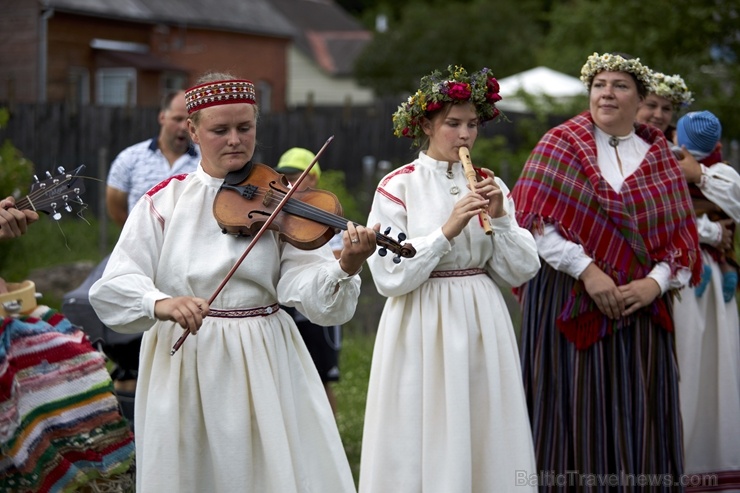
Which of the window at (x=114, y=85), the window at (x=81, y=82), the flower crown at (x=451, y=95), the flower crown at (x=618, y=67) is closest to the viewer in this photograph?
the flower crown at (x=451, y=95)

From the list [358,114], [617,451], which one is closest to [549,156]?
[617,451]

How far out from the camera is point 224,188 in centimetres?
395

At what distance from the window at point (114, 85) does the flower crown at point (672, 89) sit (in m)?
21.2

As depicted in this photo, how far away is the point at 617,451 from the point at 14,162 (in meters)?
5.44

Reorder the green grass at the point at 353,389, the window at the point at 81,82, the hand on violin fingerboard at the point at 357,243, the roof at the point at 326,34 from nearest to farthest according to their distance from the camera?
the hand on violin fingerboard at the point at 357,243 → the green grass at the point at 353,389 → the window at the point at 81,82 → the roof at the point at 326,34

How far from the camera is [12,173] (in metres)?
8.26

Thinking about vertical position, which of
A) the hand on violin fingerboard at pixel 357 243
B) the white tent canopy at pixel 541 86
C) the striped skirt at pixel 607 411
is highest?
the white tent canopy at pixel 541 86

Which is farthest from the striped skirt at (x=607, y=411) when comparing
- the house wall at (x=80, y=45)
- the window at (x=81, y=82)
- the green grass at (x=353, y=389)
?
the window at (x=81, y=82)

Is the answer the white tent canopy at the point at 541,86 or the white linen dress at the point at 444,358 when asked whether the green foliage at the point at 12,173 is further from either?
the white tent canopy at the point at 541,86

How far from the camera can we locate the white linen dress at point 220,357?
3773mm

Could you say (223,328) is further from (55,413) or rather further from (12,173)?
(12,173)

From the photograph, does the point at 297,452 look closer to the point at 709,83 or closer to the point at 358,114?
the point at 709,83

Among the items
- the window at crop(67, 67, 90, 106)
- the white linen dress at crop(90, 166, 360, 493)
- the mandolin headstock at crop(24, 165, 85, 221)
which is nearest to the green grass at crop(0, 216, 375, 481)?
the mandolin headstock at crop(24, 165, 85, 221)

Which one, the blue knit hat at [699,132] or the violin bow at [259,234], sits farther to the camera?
the blue knit hat at [699,132]
